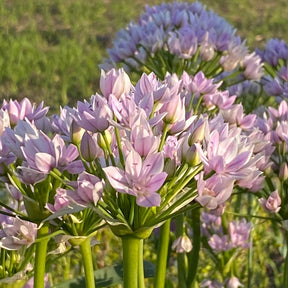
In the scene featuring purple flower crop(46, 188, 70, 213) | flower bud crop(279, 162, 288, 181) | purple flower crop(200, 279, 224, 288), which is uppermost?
flower bud crop(279, 162, 288, 181)

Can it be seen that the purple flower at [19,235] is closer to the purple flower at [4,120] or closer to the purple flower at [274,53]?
the purple flower at [4,120]

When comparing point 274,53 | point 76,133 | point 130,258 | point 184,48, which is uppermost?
point 274,53

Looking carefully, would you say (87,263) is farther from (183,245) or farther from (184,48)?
(184,48)

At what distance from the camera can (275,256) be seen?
3.88m

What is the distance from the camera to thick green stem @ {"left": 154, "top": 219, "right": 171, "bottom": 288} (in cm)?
159

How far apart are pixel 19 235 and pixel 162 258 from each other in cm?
46

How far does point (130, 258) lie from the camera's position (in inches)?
46.3

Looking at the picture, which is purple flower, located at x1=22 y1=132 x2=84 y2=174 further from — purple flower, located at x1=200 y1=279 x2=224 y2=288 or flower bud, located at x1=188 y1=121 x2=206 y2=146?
purple flower, located at x1=200 y1=279 x2=224 y2=288

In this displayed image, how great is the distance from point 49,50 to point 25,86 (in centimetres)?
143

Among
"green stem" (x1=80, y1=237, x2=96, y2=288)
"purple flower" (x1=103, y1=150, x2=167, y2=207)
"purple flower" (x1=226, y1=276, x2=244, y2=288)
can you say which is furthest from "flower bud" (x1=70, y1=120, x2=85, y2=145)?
"purple flower" (x1=226, y1=276, x2=244, y2=288)

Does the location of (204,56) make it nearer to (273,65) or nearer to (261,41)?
(273,65)

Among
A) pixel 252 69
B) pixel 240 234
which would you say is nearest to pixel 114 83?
pixel 240 234

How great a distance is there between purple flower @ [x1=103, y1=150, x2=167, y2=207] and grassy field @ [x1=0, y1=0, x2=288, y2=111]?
440 cm

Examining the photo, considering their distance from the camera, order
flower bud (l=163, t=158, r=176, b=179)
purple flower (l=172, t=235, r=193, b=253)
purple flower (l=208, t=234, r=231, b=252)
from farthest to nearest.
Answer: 1. purple flower (l=208, t=234, r=231, b=252)
2. purple flower (l=172, t=235, r=193, b=253)
3. flower bud (l=163, t=158, r=176, b=179)
